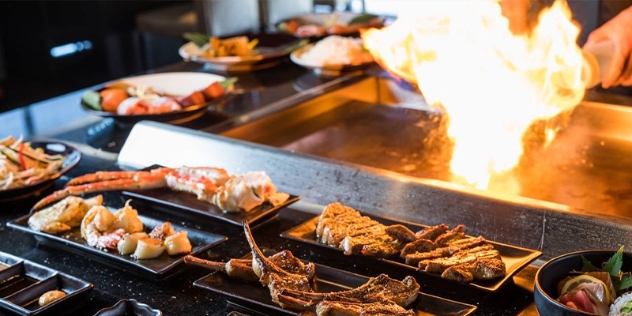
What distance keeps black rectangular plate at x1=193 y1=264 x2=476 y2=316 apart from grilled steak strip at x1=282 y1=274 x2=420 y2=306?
0.12 ft

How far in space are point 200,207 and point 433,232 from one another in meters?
0.77

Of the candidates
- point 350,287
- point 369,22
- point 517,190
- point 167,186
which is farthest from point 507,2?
point 350,287

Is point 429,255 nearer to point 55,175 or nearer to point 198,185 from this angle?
point 198,185

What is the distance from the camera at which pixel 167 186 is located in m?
2.65

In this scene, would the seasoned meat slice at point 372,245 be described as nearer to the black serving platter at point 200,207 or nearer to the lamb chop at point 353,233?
the lamb chop at point 353,233

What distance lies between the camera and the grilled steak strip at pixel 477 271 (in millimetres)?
1920

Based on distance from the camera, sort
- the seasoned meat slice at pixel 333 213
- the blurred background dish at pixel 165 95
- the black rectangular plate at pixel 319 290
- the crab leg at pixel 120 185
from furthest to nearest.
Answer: the blurred background dish at pixel 165 95 → the crab leg at pixel 120 185 → the seasoned meat slice at pixel 333 213 → the black rectangular plate at pixel 319 290

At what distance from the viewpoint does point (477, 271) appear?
6.35 ft

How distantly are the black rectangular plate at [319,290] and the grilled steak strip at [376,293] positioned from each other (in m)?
0.04

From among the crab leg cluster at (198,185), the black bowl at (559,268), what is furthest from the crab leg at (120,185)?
the black bowl at (559,268)

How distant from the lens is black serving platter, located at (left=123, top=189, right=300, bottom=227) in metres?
2.38

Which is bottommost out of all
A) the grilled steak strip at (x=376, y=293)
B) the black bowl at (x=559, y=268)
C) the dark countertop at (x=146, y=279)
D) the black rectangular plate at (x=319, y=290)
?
the dark countertop at (x=146, y=279)

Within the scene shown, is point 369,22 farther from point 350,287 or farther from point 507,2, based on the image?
point 350,287

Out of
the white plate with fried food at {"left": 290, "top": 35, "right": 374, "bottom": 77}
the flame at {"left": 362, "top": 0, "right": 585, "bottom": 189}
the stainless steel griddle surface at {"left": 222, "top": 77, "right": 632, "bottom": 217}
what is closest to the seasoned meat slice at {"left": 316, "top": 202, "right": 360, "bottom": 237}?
the stainless steel griddle surface at {"left": 222, "top": 77, "right": 632, "bottom": 217}
